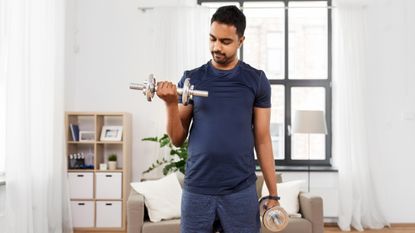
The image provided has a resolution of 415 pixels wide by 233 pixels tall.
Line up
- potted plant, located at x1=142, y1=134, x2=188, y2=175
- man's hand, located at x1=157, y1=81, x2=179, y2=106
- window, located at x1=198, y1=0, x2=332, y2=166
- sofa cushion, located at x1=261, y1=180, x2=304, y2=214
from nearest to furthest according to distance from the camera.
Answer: man's hand, located at x1=157, y1=81, x2=179, y2=106, sofa cushion, located at x1=261, y1=180, x2=304, y2=214, potted plant, located at x1=142, y1=134, x2=188, y2=175, window, located at x1=198, y1=0, x2=332, y2=166

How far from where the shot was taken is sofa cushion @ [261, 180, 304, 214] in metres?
3.76

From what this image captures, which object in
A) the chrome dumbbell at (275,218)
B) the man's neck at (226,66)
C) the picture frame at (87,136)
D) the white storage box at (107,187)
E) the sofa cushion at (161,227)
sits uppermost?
the man's neck at (226,66)

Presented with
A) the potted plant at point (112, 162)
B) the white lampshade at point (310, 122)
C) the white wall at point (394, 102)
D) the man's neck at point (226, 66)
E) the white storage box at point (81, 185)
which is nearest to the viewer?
the man's neck at point (226, 66)

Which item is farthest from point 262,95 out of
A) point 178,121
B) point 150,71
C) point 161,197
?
point 150,71

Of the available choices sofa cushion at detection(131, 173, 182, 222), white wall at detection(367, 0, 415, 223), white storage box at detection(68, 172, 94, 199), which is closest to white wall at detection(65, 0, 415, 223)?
white wall at detection(367, 0, 415, 223)

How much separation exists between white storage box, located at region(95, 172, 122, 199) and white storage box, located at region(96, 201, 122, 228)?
7 cm

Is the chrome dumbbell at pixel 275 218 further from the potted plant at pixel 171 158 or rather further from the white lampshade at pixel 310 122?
the white lampshade at pixel 310 122

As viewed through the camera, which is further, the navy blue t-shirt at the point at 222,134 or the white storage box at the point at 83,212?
the white storage box at the point at 83,212

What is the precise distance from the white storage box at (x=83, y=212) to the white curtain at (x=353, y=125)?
2444 mm

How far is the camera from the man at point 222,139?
4.90 ft

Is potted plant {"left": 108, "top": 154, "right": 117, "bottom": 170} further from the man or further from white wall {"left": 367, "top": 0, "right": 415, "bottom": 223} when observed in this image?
the man

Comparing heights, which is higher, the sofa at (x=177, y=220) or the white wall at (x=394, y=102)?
the white wall at (x=394, y=102)

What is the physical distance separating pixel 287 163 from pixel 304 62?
110cm

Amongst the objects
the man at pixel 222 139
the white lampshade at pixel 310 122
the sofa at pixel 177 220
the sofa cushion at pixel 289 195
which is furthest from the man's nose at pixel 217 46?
the white lampshade at pixel 310 122
